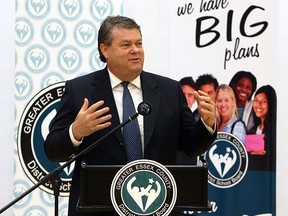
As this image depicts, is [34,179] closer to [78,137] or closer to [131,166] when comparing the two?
[78,137]

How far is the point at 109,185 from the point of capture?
6.37 ft

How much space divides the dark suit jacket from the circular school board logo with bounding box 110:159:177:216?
405 millimetres

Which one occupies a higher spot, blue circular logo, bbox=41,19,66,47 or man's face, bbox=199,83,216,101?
blue circular logo, bbox=41,19,66,47

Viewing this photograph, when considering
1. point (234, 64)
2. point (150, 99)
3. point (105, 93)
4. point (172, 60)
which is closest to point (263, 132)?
point (234, 64)

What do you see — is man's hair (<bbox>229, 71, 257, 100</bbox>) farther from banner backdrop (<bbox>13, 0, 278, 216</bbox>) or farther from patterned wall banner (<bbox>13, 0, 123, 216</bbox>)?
patterned wall banner (<bbox>13, 0, 123, 216</bbox>)

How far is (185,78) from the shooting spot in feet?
13.5

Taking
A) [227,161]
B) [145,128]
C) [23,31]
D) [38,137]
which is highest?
[23,31]

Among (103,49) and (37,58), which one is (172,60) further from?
(103,49)

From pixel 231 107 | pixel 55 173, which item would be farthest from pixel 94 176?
pixel 231 107

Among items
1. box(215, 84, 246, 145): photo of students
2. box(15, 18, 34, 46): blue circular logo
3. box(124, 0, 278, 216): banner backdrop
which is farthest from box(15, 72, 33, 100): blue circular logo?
box(215, 84, 246, 145): photo of students

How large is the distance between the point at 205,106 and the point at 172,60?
6.62 ft

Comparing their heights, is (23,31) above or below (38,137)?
above

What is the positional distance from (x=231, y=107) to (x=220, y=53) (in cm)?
41

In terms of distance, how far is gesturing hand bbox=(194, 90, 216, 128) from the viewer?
7.10ft
